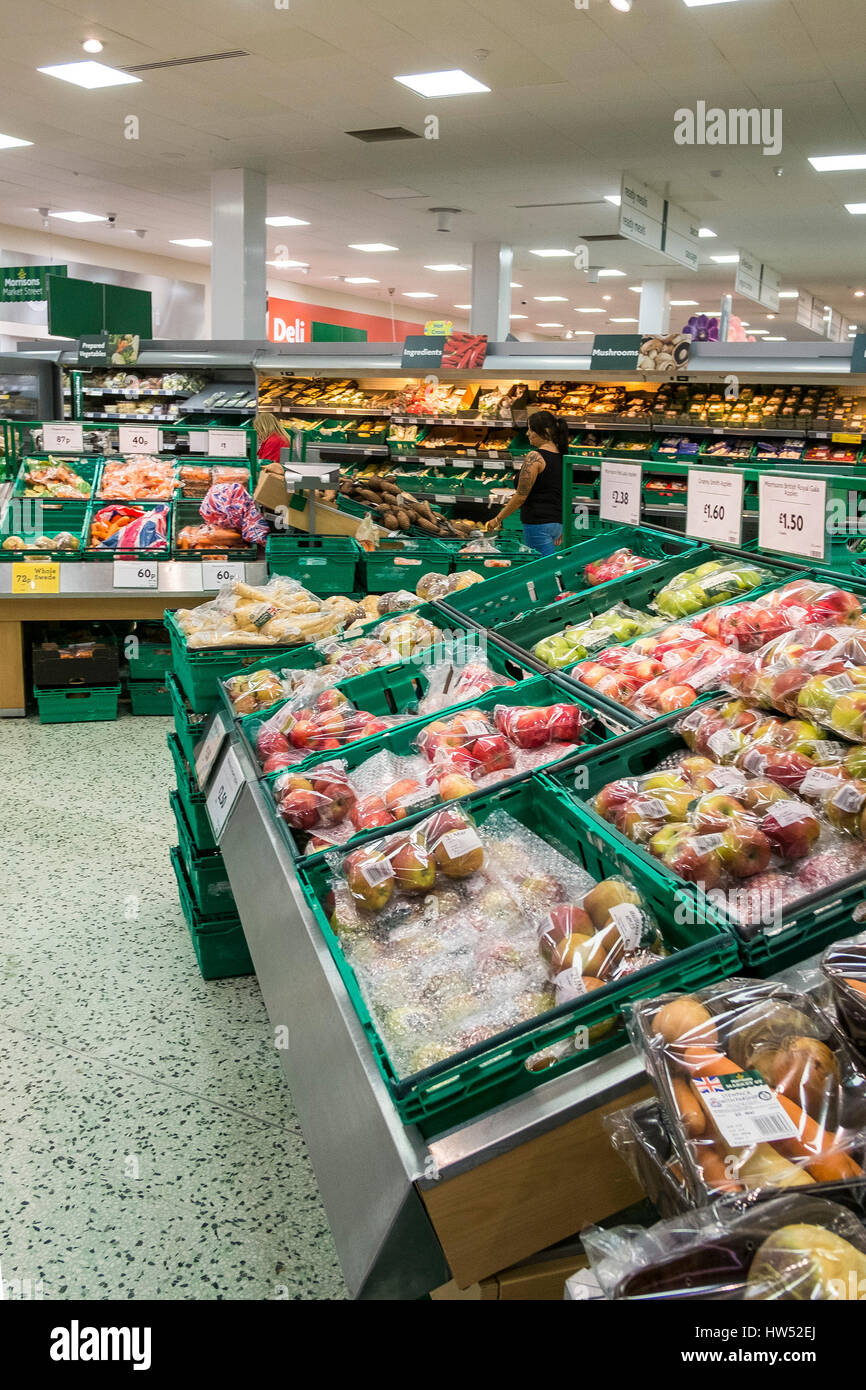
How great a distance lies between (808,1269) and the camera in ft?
2.72

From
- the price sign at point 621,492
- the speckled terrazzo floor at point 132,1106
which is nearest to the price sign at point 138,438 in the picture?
the speckled terrazzo floor at point 132,1106

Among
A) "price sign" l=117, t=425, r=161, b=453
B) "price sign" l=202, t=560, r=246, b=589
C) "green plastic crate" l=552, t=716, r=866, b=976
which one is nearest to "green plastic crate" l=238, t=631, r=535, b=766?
"green plastic crate" l=552, t=716, r=866, b=976

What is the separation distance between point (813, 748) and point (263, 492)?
3920 millimetres

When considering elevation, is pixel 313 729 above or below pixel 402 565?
below

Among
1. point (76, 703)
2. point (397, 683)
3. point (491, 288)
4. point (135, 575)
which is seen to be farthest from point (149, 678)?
point (491, 288)

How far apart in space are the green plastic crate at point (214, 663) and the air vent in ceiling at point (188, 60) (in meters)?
5.78

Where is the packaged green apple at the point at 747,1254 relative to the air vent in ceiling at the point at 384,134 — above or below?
below

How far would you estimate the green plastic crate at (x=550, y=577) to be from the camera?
3.09 m

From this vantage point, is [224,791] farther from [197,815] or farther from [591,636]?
[591,636]

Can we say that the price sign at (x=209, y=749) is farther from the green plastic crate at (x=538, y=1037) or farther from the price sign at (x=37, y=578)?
the price sign at (x=37, y=578)

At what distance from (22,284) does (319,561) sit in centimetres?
806

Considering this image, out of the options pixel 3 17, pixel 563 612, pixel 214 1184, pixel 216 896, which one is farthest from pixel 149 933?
pixel 3 17

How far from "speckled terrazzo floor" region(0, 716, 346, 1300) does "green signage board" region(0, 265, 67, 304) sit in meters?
9.06
